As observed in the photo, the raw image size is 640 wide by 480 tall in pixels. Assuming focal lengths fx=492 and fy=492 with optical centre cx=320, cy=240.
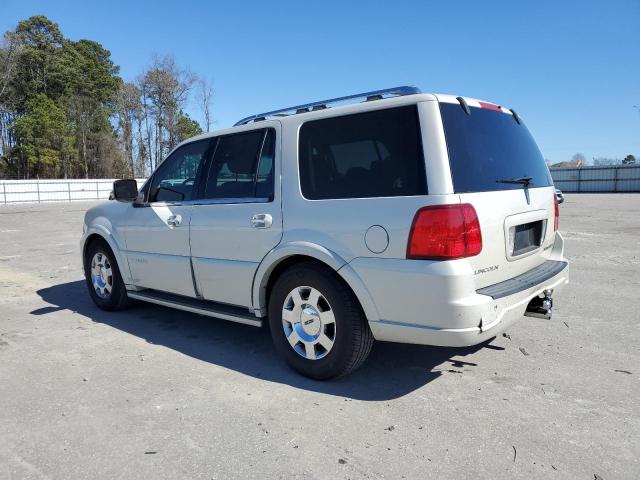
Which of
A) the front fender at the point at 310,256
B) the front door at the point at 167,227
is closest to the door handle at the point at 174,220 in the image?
the front door at the point at 167,227

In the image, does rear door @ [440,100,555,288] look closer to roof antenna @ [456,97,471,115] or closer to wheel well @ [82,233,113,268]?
roof antenna @ [456,97,471,115]

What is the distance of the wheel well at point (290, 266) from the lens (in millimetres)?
3344

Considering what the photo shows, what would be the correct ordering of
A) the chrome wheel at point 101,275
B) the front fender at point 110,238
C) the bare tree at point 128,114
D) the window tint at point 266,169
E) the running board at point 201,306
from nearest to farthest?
the window tint at point 266,169
the running board at point 201,306
the front fender at point 110,238
the chrome wheel at point 101,275
the bare tree at point 128,114

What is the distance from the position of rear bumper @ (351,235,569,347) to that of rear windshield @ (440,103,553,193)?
0.54 m

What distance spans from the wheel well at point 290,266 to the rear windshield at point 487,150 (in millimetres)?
969

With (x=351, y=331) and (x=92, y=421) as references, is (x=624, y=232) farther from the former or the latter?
(x=92, y=421)

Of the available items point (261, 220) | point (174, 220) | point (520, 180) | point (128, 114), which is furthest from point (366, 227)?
point (128, 114)

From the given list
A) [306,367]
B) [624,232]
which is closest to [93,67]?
[624,232]

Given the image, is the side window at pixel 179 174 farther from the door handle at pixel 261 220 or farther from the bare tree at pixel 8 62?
the bare tree at pixel 8 62

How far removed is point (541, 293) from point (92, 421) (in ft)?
10.1

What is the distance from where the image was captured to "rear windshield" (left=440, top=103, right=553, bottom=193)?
10.0 ft

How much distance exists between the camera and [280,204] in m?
3.66

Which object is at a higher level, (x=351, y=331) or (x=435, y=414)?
(x=351, y=331)

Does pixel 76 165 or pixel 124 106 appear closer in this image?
pixel 76 165
